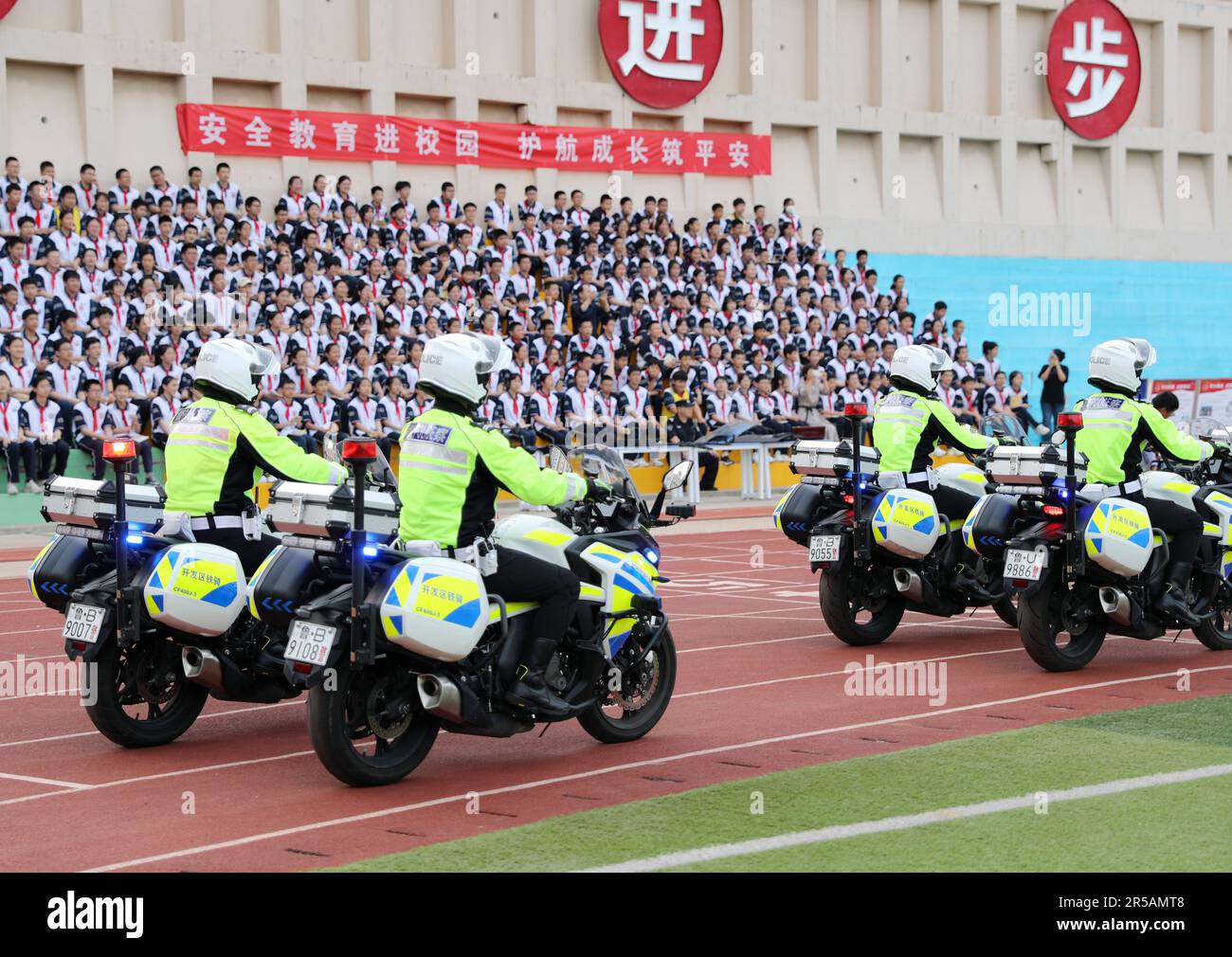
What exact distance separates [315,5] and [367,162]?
9.49 feet

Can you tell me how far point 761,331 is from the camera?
30.0 meters

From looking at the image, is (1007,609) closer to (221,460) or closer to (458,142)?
(221,460)

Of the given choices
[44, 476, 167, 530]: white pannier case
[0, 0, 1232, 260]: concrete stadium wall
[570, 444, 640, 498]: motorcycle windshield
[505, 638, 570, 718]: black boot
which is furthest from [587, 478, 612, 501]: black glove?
[0, 0, 1232, 260]: concrete stadium wall

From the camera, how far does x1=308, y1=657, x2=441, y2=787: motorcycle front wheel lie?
827 cm

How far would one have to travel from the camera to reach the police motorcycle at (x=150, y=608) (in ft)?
30.2

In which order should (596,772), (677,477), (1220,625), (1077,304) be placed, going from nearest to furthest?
(596,772) → (677,477) → (1220,625) → (1077,304)

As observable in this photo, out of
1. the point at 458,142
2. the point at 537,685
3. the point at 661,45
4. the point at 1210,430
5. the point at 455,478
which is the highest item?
the point at 661,45

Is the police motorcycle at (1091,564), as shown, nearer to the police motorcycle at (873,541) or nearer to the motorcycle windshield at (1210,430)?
the police motorcycle at (873,541)

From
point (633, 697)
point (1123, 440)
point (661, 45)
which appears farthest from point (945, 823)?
point (661, 45)

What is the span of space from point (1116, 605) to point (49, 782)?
6.78 m

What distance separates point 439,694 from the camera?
8516 mm

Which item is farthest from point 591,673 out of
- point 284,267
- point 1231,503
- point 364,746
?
point 284,267

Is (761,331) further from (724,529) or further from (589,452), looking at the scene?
(589,452)

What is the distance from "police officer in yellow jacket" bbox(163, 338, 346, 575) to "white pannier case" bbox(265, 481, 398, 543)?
34.4 inches
